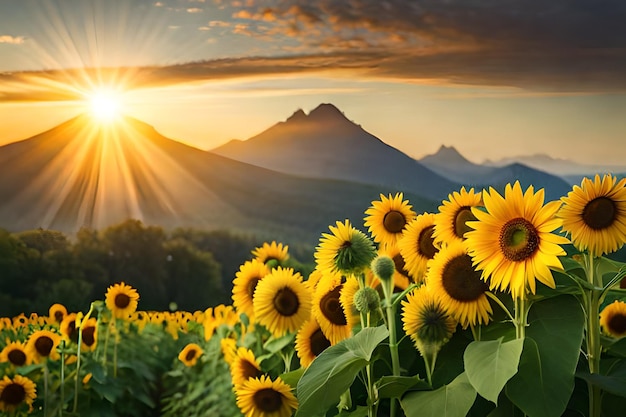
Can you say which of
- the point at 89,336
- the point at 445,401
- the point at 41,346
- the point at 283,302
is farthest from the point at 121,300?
the point at 445,401

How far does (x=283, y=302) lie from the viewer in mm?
1163

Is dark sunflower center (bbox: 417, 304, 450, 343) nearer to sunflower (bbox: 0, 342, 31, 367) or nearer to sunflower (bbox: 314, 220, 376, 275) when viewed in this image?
sunflower (bbox: 314, 220, 376, 275)

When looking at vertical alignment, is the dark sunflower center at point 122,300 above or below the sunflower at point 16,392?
above

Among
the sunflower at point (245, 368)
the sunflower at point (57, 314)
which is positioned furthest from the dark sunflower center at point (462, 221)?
the sunflower at point (57, 314)

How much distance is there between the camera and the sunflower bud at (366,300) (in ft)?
3.23

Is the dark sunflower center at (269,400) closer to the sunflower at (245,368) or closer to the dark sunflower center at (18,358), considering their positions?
the sunflower at (245,368)

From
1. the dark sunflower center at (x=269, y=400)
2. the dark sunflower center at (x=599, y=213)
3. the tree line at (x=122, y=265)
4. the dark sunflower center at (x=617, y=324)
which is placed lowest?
the tree line at (x=122, y=265)

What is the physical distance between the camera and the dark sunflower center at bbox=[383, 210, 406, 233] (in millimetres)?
1184

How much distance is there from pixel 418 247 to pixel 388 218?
0.14 metres

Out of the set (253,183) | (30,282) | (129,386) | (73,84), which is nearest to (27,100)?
(73,84)

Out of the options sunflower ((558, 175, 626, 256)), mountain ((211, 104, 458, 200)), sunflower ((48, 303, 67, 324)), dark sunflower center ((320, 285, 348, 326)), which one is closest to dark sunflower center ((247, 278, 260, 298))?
dark sunflower center ((320, 285, 348, 326))

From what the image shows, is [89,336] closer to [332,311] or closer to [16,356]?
[16,356]

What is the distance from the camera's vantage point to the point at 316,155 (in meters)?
4.06

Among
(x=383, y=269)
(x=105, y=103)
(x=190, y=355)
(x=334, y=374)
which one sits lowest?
(x=190, y=355)
